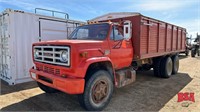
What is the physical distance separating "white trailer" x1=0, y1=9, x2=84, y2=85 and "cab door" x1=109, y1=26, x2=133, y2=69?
3662 mm

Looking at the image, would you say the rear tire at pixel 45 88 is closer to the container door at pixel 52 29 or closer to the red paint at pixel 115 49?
the red paint at pixel 115 49

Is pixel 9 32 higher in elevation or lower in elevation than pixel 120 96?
higher

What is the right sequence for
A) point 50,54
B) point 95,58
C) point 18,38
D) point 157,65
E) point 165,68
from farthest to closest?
point 157,65
point 165,68
point 18,38
point 50,54
point 95,58

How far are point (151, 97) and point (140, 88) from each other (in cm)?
94

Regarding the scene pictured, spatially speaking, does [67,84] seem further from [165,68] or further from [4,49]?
[165,68]

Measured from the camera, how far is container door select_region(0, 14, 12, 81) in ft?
20.2

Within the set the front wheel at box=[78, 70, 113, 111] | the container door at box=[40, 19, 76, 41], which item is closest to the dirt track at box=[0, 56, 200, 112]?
the front wheel at box=[78, 70, 113, 111]

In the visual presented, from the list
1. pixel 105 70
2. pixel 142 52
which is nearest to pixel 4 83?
pixel 105 70

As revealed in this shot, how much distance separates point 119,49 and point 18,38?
3965mm

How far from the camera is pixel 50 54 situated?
400 cm

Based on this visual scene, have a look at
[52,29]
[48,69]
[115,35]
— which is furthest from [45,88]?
[52,29]

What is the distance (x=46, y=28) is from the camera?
7098 millimetres

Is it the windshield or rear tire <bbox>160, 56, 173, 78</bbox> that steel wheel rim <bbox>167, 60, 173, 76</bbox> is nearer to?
rear tire <bbox>160, 56, 173, 78</bbox>

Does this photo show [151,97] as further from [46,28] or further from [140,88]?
[46,28]
